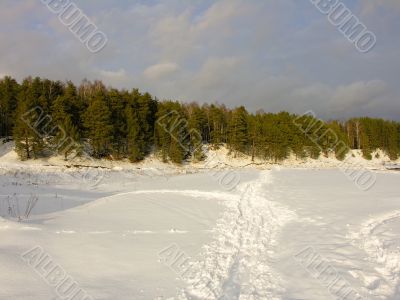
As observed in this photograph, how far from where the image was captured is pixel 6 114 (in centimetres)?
4622

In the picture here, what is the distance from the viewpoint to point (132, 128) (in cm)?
4656

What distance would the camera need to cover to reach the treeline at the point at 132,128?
137ft

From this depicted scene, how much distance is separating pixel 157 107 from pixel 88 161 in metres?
16.6

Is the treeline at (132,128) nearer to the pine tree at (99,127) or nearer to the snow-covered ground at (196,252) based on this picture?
the pine tree at (99,127)

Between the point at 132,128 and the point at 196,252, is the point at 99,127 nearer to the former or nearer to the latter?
the point at 132,128

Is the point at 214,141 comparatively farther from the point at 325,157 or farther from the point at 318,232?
the point at 318,232

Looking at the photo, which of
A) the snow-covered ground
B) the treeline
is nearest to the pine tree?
the treeline

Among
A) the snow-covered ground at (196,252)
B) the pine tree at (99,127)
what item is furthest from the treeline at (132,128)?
the snow-covered ground at (196,252)

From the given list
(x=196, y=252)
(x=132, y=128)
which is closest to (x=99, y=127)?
(x=132, y=128)

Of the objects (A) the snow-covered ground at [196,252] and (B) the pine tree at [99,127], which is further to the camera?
Answer: (B) the pine tree at [99,127]

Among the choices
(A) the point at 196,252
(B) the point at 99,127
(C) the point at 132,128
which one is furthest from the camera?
(C) the point at 132,128

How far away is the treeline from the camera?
41.7m

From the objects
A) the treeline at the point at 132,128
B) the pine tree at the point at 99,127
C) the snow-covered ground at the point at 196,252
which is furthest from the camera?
the pine tree at the point at 99,127

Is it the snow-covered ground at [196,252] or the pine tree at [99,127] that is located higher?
the pine tree at [99,127]
